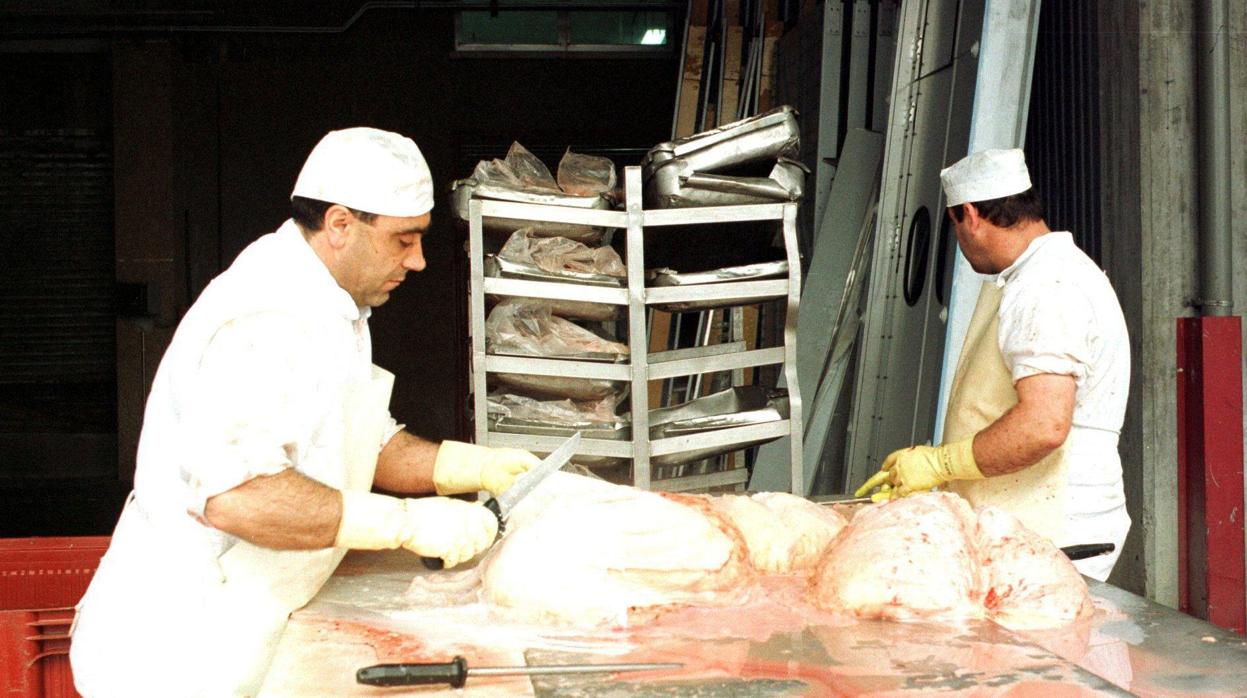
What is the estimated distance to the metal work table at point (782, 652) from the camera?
1937 mm

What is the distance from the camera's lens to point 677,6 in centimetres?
958

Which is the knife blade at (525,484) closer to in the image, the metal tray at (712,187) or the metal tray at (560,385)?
the metal tray at (560,385)

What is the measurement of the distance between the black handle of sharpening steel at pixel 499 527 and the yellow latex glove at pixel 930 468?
1.22 metres

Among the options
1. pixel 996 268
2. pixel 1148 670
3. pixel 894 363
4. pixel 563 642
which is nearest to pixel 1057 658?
pixel 1148 670

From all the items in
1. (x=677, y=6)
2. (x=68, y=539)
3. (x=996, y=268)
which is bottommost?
(x=68, y=539)

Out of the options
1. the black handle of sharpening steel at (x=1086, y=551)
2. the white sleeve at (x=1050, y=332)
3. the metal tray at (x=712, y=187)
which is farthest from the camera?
the metal tray at (x=712, y=187)

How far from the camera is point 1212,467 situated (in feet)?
13.6

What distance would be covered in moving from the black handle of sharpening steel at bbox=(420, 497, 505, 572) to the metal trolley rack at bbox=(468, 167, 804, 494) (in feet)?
5.21

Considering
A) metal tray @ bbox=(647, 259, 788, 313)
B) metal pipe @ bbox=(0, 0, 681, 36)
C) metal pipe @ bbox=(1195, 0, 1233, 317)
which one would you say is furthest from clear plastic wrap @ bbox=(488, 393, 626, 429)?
metal pipe @ bbox=(0, 0, 681, 36)

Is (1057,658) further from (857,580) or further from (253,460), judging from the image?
(253,460)

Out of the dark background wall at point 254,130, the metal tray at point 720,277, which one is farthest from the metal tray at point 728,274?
the dark background wall at point 254,130

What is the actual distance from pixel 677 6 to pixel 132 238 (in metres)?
4.93

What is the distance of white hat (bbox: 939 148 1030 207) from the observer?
3.55 metres

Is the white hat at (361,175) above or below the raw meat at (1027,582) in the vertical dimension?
above
